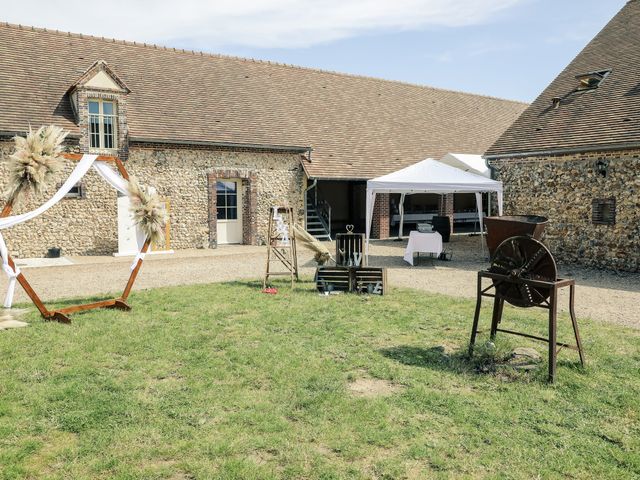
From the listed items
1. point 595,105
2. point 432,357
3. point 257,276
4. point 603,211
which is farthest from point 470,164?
point 432,357

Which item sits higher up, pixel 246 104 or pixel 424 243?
pixel 246 104

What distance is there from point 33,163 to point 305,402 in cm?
517

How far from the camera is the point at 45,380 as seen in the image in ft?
16.7

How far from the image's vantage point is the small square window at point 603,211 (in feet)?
41.9

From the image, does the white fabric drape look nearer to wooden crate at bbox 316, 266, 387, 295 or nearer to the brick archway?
wooden crate at bbox 316, 266, 387, 295

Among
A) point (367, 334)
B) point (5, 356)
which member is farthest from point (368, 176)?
point (5, 356)

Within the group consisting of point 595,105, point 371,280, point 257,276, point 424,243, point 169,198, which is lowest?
point 257,276

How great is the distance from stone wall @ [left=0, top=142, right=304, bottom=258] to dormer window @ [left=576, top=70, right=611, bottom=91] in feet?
30.1

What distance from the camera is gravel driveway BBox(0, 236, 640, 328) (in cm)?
923

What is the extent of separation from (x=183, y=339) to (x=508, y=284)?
3.92 metres

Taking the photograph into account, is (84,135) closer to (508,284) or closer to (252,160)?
(252,160)

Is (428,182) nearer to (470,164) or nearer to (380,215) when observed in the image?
(470,164)

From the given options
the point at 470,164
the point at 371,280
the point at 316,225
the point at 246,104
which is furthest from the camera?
the point at 316,225

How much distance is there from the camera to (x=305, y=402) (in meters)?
4.62
